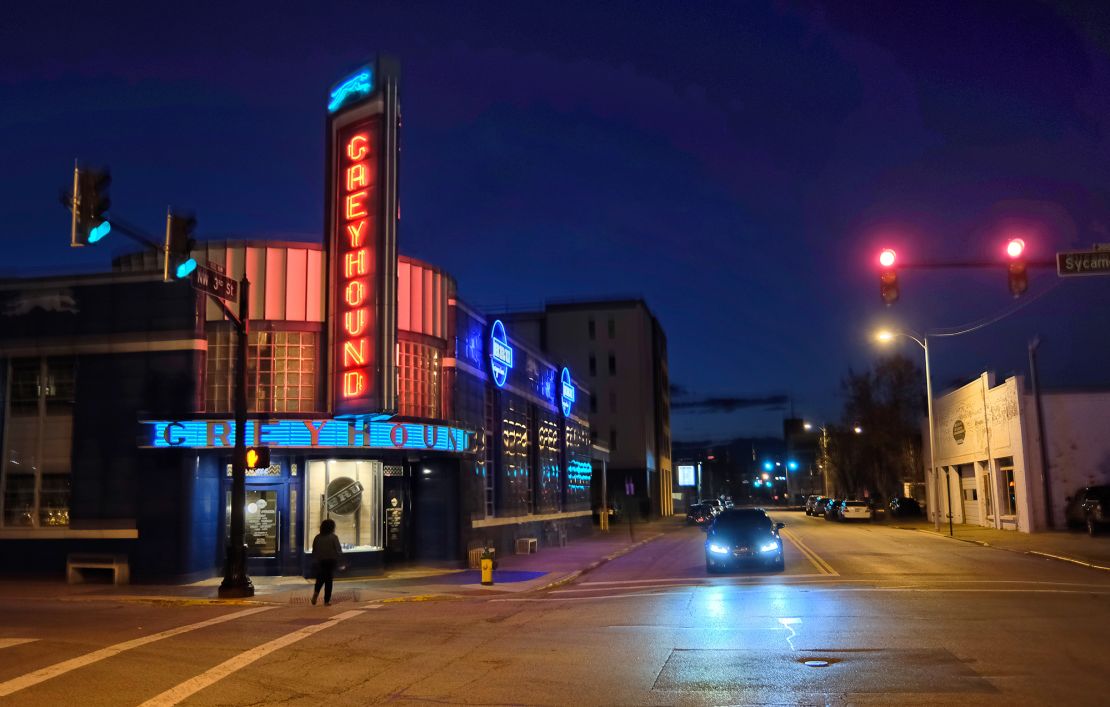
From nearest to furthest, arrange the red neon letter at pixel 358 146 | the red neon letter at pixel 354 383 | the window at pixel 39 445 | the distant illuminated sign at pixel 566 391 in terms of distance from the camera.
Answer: the red neon letter at pixel 354 383 → the red neon letter at pixel 358 146 → the window at pixel 39 445 → the distant illuminated sign at pixel 566 391

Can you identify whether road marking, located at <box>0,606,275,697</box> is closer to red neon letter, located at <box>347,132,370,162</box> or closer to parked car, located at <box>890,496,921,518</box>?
red neon letter, located at <box>347,132,370,162</box>

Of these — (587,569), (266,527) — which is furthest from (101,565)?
(587,569)

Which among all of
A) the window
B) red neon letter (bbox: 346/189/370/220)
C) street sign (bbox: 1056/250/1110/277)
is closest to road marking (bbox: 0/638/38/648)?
the window

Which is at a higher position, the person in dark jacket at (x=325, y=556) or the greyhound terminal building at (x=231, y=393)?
the greyhound terminal building at (x=231, y=393)

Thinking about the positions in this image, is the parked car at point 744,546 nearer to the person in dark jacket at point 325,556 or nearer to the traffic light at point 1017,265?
the traffic light at point 1017,265

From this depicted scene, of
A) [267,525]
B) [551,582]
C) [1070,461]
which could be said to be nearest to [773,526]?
[551,582]

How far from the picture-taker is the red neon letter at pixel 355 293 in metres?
23.2

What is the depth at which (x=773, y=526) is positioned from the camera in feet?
80.1

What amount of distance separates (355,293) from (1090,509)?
28635 mm

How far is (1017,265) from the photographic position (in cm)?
1717

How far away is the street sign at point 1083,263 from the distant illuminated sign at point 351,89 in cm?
1616

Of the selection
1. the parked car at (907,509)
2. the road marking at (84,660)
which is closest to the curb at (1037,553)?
the road marking at (84,660)

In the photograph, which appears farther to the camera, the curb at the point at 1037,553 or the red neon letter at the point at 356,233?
the curb at the point at 1037,553

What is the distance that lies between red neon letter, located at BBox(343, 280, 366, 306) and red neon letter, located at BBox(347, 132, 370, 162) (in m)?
3.15
